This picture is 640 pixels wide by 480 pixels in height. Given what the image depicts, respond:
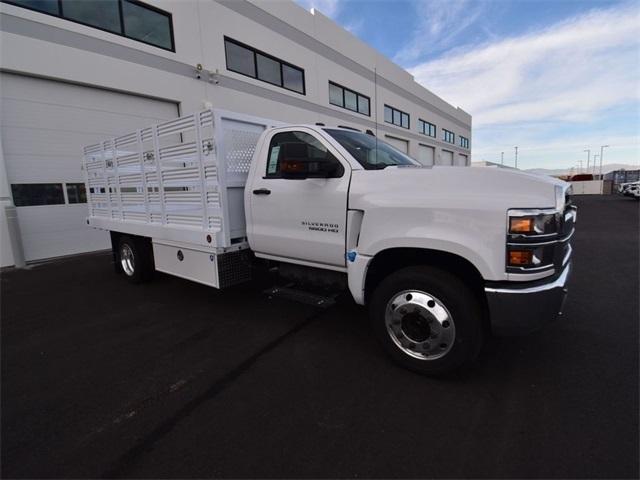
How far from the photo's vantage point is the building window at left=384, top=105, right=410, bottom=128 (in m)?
21.4

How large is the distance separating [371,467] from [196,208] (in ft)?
10.7

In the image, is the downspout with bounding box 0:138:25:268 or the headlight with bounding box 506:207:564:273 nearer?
the headlight with bounding box 506:207:564:273

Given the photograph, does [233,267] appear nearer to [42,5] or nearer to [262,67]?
[42,5]

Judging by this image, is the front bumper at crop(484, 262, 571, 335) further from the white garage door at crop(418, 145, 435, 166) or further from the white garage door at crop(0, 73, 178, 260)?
the white garage door at crop(418, 145, 435, 166)

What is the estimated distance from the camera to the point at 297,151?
3.20 m

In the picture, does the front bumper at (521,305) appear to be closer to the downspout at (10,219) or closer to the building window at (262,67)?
the downspout at (10,219)

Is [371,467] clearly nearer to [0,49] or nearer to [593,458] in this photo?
[593,458]

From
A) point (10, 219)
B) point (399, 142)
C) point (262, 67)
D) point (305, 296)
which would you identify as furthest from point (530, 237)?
point (399, 142)

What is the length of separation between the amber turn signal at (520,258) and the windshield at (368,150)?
1.42 metres

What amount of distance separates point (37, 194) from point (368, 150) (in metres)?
Result: 8.08

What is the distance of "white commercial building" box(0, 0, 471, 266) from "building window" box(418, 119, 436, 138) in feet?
49.7

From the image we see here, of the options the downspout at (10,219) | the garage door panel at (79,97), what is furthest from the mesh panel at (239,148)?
the garage door panel at (79,97)

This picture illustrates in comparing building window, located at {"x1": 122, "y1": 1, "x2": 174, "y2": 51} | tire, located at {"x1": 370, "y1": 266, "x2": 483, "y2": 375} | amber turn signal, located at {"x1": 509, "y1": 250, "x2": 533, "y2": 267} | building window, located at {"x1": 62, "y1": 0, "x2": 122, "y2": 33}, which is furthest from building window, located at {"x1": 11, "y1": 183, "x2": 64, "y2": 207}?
amber turn signal, located at {"x1": 509, "y1": 250, "x2": 533, "y2": 267}

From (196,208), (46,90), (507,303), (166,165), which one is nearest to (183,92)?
(46,90)
